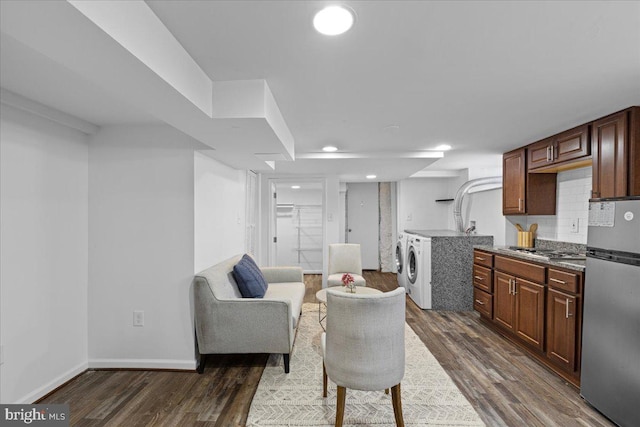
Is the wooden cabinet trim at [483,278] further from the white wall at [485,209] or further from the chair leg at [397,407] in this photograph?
the chair leg at [397,407]

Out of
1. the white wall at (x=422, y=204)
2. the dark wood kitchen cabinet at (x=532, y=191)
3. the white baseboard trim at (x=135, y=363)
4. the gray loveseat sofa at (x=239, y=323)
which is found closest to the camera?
the gray loveseat sofa at (x=239, y=323)

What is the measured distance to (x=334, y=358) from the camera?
6.06ft

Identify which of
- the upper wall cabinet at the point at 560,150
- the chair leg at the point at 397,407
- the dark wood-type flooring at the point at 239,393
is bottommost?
the dark wood-type flooring at the point at 239,393

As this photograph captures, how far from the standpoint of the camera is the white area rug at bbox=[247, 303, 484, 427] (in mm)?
1972

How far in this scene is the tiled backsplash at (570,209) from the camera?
3119 millimetres

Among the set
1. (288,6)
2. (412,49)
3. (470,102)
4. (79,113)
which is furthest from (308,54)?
(79,113)

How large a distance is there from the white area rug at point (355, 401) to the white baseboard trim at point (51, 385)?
156cm

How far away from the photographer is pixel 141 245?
268 cm

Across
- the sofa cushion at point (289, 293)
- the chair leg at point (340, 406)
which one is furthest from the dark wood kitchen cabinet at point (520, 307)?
the sofa cushion at point (289, 293)

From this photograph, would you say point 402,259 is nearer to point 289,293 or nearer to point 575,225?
point 575,225

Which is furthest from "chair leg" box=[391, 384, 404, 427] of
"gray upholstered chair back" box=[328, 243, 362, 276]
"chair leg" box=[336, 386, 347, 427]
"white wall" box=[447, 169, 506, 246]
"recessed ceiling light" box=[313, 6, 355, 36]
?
"white wall" box=[447, 169, 506, 246]

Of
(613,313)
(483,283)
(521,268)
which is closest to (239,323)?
(613,313)

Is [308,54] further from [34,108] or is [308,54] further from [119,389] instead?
[119,389]

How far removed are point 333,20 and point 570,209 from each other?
3.46m
